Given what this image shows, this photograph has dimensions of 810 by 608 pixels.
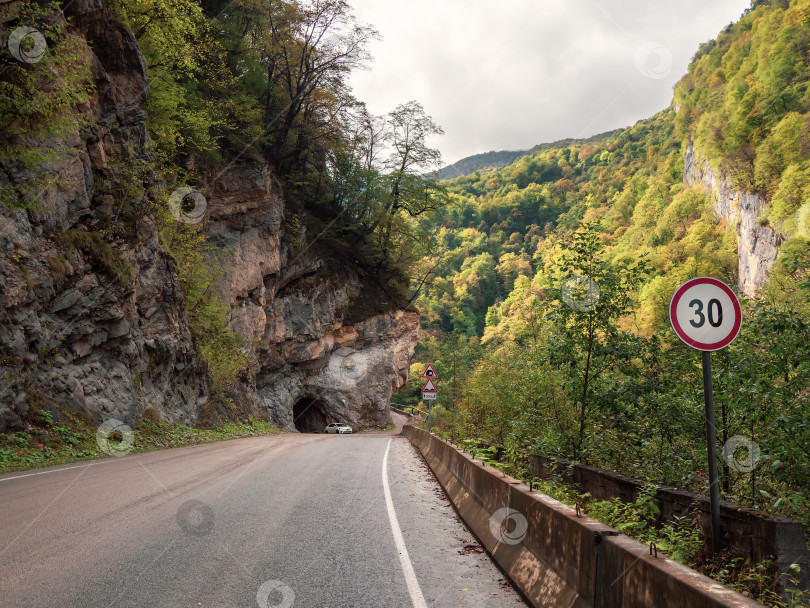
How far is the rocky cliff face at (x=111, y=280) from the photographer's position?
14.8 m

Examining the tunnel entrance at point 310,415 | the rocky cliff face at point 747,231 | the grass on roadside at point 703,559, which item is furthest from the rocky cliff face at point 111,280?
the rocky cliff face at point 747,231

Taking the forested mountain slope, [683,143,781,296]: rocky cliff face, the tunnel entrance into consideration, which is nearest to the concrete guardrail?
the forested mountain slope

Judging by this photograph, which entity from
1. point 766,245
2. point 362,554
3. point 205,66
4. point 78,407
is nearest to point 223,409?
point 78,407

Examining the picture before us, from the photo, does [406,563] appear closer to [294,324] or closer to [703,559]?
[703,559]

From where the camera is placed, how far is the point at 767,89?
290ft

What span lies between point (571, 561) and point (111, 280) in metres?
18.8

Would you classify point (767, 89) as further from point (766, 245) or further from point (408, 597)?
point (408, 597)

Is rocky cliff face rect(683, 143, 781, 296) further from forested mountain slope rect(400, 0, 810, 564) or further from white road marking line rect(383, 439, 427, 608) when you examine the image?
white road marking line rect(383, 439, 427, 608)

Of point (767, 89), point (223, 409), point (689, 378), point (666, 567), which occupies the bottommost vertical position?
point (223, 409)

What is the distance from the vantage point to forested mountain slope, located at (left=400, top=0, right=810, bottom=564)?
8172mm

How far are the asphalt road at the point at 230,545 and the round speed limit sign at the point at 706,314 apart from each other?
280cm

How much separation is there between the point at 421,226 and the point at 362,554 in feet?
133

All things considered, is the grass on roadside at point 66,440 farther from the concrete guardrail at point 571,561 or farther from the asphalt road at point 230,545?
the concrete guardrail at point 571,561

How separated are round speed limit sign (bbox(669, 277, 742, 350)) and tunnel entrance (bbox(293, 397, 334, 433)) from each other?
147ft
